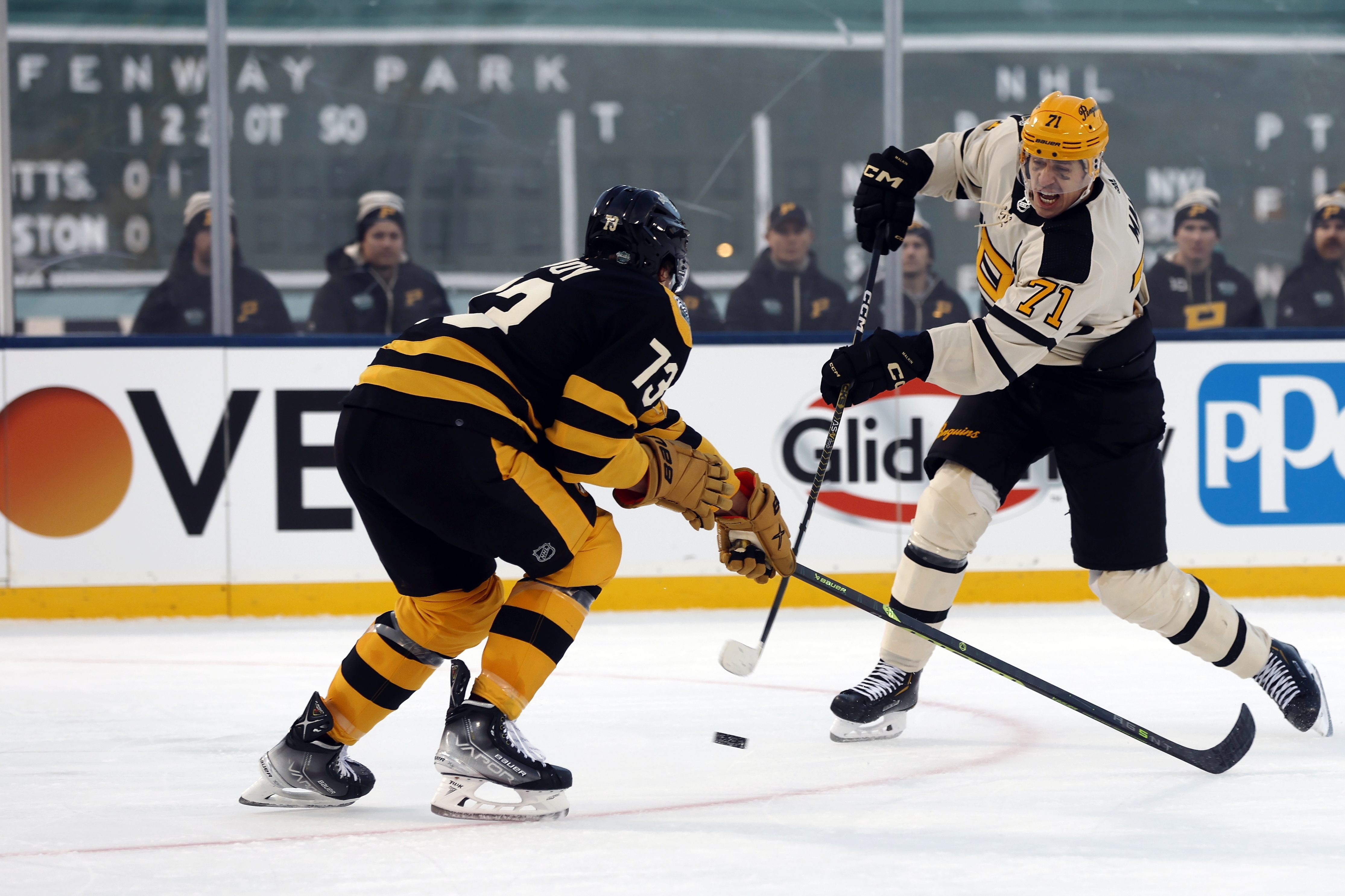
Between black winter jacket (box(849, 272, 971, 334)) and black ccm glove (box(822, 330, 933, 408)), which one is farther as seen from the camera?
black winter jacket (box(849, 272, 971, 334))

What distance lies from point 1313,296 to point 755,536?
10.8 ft

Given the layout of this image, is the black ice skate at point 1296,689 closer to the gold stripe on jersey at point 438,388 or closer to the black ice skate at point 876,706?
the black ice skate at point 876,706

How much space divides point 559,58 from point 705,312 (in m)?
0.99

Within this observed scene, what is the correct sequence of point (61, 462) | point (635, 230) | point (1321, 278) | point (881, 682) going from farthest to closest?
point (1321, 278) < point (61, 462) < point (881, 682) < point (635, 230)

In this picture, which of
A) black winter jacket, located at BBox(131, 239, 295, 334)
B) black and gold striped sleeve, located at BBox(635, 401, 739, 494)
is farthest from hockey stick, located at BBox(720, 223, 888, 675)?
black winter jacket, located at BBox(131, 239, 295, 334)

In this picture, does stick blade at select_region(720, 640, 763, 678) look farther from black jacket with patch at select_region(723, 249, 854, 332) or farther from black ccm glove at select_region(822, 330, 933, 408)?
black jacket with patch at select_region(723, 249, 854, 332)

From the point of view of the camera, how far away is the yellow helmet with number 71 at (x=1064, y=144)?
2.54 metres

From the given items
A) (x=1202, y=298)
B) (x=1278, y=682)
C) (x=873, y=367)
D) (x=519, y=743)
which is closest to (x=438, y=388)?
(x=519, y=743)

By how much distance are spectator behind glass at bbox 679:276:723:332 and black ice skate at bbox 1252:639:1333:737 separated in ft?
7.45

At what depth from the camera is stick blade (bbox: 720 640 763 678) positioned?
109 inches

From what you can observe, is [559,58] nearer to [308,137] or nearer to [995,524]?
[308,137]

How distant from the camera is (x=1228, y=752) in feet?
8.30

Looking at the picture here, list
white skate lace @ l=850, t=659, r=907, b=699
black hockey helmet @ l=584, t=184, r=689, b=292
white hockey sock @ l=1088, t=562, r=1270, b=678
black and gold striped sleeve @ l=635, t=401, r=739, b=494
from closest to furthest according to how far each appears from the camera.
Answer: black hockey helmet @ l=584, t=184, r=689, b=292, black and gold striped sleeve @ l=635, t=401, r=739, b=494, white hockey sock @ l=1088, t=562, r=1270, b=678, white skate lace @ l=850, t=659, r=907, b=699

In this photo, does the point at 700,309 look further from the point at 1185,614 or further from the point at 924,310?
the point at 1185,614
